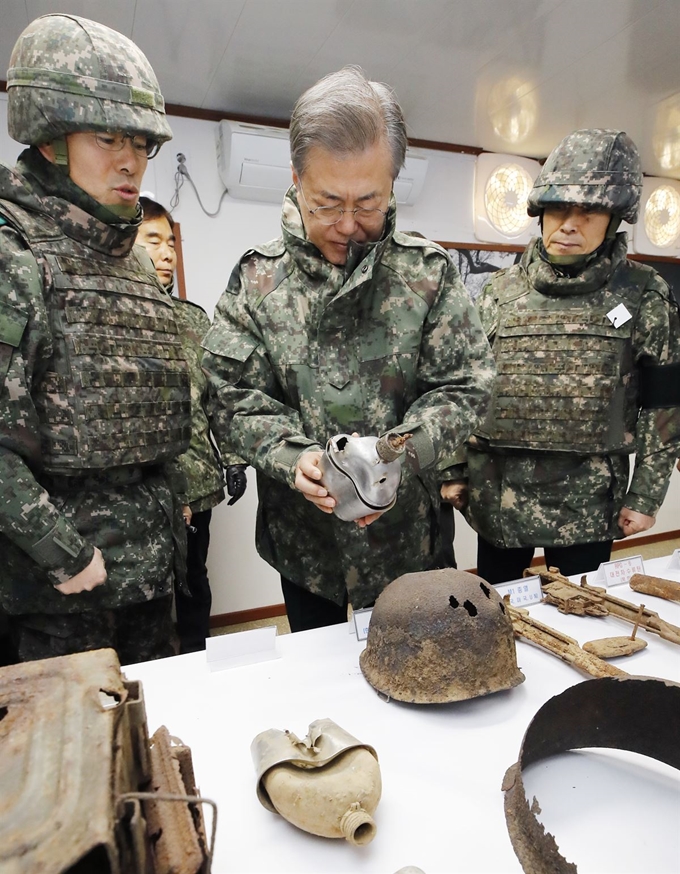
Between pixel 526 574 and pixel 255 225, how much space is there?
8.36 feet

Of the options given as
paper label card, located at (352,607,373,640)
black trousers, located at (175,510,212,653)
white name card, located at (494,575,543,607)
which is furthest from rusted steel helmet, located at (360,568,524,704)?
black trousers, located at (175,510,212,653)

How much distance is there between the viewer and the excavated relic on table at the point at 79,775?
1.92 feet

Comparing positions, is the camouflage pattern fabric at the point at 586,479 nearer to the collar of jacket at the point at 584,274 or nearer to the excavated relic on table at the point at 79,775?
the collar of jacket at the point at 584,274

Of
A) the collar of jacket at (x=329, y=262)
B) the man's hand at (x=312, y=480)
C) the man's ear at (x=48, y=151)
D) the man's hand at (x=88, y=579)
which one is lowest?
the man's hand at (x=88, y=579)

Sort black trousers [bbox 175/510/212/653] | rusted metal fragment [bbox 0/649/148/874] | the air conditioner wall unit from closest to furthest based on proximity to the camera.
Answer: rusted metal fragment [bbox 0/649/148/874], black trousers [bbox 175/510/212/653], the air conditioner wall unit

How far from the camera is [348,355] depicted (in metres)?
1.56

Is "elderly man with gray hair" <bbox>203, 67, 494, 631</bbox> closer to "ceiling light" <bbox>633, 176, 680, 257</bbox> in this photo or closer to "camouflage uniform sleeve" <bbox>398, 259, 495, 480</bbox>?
"camouflage uniform sleeve" <bbox>398, 259, 495, 480</bbox>

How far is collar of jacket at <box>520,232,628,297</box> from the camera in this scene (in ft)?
6.88

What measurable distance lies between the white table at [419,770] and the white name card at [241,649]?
3 cm

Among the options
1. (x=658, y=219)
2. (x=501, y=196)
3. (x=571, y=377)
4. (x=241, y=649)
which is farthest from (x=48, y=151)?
(x=658, y=219)

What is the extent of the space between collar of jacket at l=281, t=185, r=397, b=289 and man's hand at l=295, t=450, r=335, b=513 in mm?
467

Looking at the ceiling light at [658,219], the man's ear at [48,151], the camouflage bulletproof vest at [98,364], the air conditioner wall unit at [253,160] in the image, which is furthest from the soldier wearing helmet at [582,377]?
the ceiling light at [658,219]

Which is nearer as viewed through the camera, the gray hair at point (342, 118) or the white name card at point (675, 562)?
the gray hair at point (342, 118)

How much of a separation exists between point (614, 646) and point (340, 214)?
1.29 m
